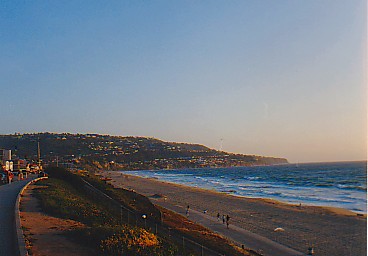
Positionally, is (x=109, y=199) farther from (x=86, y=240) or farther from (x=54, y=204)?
(x=86, y=240)

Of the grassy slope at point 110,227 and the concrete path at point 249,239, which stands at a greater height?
the grassy slope at point 110,227

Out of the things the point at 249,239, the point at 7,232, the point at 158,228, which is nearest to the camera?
the point at 7,232

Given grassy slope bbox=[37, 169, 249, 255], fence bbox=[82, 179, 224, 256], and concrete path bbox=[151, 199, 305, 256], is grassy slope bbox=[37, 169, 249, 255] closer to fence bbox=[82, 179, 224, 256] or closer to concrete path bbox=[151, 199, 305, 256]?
fence bbox=[82, 179, 224, 256]

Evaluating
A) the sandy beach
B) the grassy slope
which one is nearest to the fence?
the grassy slope

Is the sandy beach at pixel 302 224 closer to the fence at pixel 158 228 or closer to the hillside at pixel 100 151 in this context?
the fence at pixel 158 228

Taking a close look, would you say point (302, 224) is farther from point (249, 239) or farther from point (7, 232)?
point (7, 232)

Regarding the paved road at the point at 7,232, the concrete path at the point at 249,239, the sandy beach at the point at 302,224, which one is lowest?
the sandy beach at the point at 302,224

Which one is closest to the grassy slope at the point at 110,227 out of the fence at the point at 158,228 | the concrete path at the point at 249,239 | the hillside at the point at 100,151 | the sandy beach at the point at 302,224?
the fence at the point at 158,228

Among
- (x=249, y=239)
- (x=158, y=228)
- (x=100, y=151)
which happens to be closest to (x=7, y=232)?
(x=158, y=228)
